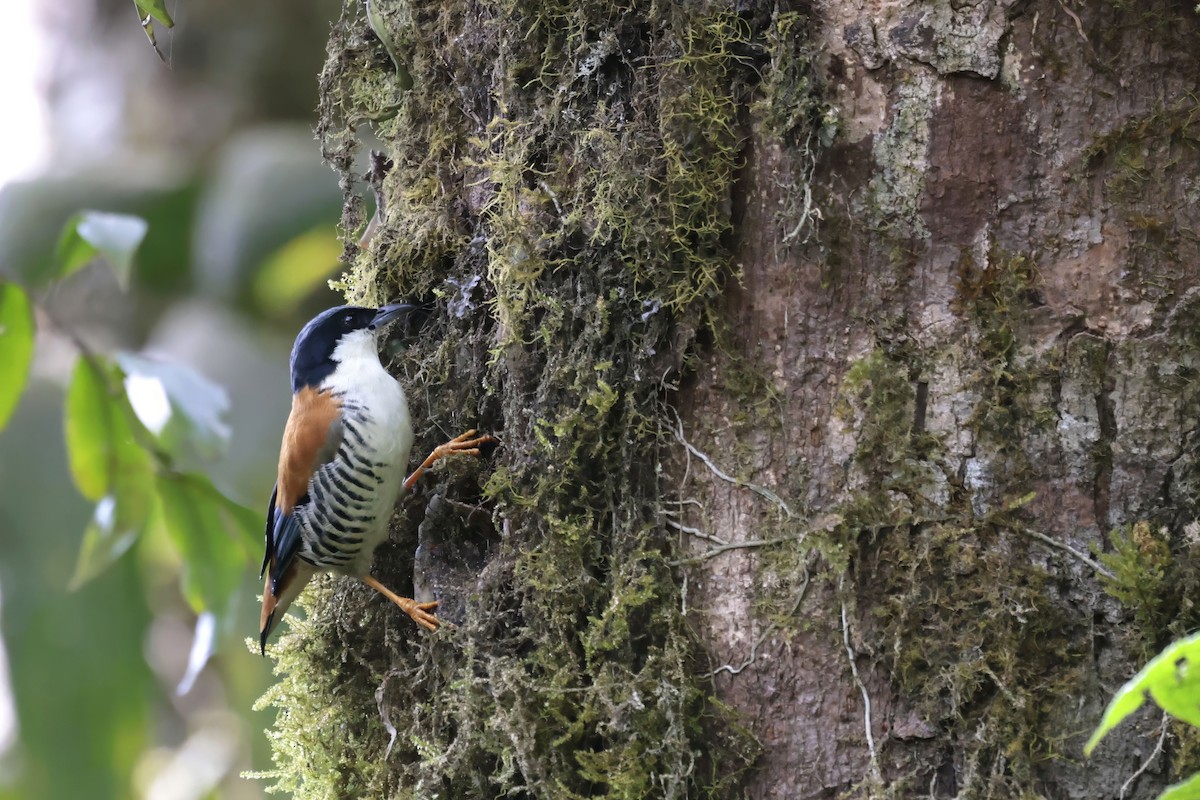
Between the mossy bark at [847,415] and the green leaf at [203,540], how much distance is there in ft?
3.81

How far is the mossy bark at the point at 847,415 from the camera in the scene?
6.11 ft

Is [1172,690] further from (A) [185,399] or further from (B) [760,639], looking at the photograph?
(A) [185,399]

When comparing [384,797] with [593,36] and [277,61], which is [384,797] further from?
[277,61]

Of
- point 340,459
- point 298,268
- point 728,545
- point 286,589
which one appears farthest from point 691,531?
point 298,268

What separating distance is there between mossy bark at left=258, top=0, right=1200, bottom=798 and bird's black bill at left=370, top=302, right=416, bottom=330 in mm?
577

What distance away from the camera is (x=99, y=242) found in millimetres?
2564

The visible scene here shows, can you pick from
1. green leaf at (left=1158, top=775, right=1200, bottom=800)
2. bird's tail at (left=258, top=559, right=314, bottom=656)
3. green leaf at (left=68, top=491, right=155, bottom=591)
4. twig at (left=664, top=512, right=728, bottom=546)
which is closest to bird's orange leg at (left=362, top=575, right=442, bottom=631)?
bird's tail at (left=258, top=559, right=314, bottom=656)

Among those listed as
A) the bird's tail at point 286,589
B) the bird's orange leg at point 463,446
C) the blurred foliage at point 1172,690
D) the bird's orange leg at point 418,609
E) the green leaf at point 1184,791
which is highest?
the blurred foliage at point 1172,690

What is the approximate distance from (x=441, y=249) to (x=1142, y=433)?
1612mm

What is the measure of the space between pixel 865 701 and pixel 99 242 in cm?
200

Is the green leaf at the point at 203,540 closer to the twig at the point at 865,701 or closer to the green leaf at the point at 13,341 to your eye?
the green leaf at the point at 13,341

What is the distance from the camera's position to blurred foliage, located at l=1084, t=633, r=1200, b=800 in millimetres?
907

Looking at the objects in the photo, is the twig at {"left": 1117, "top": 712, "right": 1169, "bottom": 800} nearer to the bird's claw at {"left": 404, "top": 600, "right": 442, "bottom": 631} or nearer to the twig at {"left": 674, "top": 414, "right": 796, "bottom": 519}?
the twig at {"left": 674, "top": 414, "right": 796, "bottom": 519}

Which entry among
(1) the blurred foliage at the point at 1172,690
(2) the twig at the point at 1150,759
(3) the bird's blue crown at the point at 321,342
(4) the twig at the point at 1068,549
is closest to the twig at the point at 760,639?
(4) the twig at the point at 1068,549
